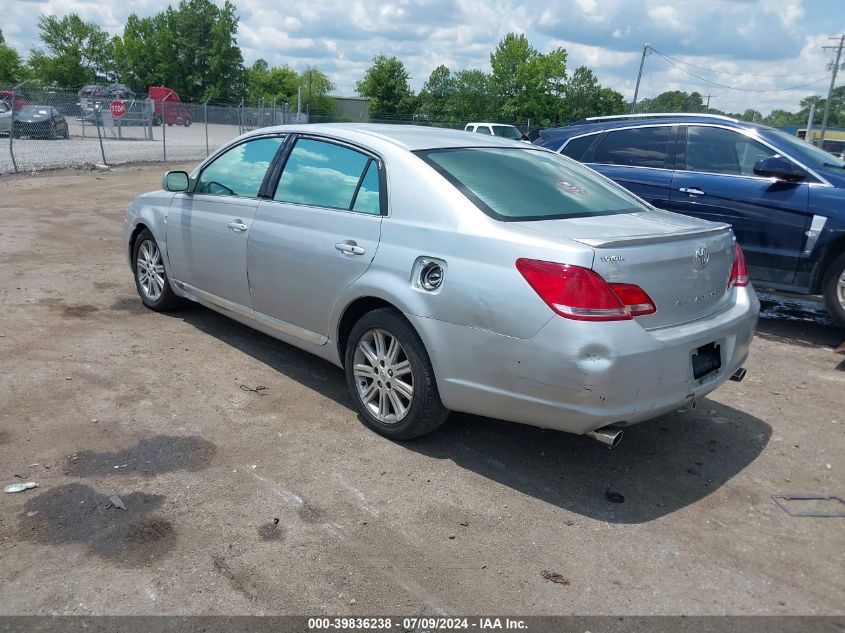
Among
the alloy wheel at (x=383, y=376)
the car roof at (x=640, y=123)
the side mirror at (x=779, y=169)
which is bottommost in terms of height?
the alloy wheel at (x=383, y=376)

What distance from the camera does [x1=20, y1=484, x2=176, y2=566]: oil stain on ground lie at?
304cm

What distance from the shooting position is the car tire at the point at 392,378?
12.5ft

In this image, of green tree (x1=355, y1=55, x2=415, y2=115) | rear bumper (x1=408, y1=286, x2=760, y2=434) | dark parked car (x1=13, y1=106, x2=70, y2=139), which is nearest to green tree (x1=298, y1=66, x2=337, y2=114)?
green tree (x1=355, y1=55, x2=415, y2=115)

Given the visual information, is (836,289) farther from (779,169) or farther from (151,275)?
(151,275)

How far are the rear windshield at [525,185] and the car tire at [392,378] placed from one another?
0.80 meters

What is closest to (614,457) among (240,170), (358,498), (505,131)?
(358,498)

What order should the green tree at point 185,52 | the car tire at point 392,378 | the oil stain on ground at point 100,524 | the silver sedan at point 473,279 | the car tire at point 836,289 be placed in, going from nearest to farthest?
1. the oil stain on ground at point 100,524
2. the silver sedan at point 473,279
3. the car tire at point 392,378
4. the car tire at point 836,289
5. the green tree at point 185,52

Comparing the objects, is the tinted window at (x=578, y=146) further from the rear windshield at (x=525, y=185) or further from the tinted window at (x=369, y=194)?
the tinted window at (x=369, y=194)

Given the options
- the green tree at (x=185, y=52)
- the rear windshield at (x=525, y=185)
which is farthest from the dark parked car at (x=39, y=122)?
the green tree at (x=185, y=52)

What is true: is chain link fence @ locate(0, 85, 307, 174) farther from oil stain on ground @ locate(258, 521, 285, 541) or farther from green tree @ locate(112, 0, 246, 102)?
green tree @ locate(112, 0, 246, 102)

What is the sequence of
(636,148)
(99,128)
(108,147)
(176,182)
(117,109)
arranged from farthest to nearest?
(117,109) < (108,147) < (99,128) < (636,148) < (176,182)

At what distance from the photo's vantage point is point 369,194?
4215mm

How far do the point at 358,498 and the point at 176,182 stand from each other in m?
3.25

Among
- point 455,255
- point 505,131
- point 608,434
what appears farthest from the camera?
point 505,131
